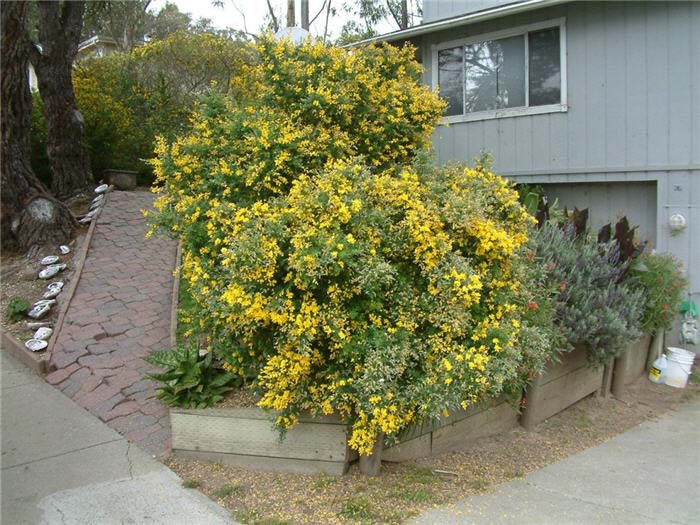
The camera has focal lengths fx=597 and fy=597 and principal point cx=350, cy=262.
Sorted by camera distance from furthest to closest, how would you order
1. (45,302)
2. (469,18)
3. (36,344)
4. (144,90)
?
(144,90) < (469,18) < (45,302) < (36,344)

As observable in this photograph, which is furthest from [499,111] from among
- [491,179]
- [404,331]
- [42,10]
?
[42,10]

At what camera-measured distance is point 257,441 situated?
13.8ft

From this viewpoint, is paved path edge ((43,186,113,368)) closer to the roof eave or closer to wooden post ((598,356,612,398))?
the roof eave

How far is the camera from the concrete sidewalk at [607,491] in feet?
12.3

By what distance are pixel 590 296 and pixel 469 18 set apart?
4.71 m

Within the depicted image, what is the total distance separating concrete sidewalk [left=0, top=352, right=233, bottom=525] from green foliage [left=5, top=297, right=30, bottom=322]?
173 cm

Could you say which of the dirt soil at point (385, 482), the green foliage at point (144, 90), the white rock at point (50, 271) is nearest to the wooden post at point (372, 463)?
the dirt soil at point (385, 482)

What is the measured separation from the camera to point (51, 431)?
470cm

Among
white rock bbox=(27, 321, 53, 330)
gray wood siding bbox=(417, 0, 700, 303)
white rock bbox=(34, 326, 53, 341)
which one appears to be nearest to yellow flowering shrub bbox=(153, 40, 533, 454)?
white rock bbox=(34, 326, 53, 341)

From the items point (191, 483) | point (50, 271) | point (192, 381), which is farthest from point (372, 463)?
point (50, 271)

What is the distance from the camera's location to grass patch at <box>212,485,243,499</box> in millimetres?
3846

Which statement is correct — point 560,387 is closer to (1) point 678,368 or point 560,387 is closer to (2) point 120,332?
(1) point 678,368

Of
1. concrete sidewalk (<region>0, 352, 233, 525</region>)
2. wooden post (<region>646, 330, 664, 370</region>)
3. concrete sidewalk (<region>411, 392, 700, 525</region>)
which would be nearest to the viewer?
concrete sidewalk (<region>0, 352, 233, 525</region>)

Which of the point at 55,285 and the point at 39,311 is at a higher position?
the point at 55,285
